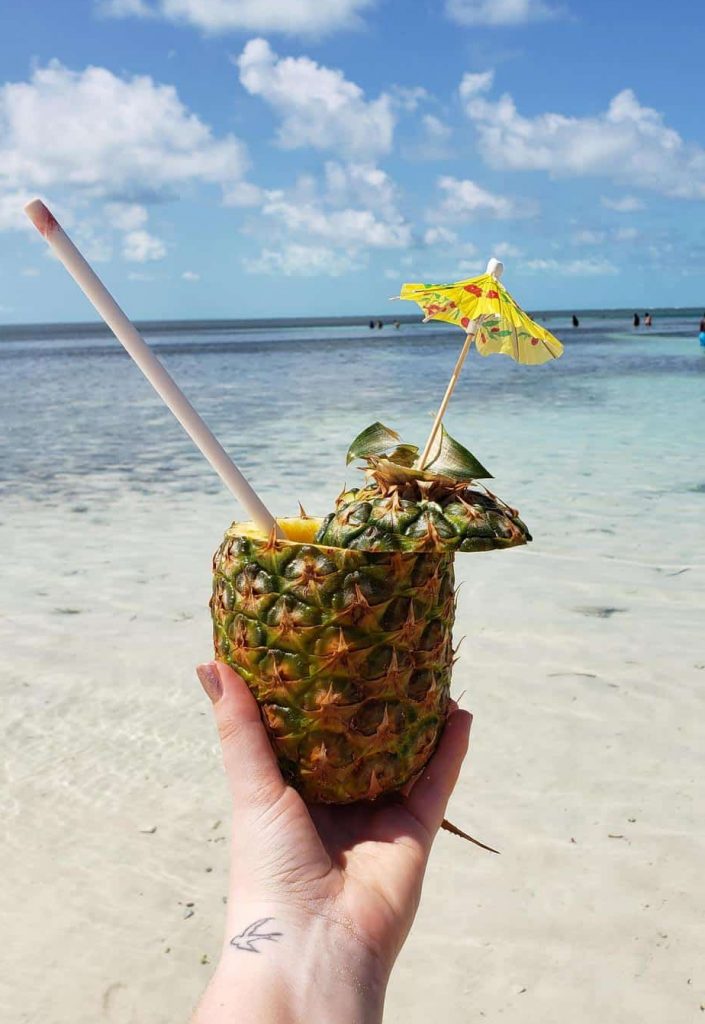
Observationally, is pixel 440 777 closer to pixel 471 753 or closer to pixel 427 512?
pixel 427 512

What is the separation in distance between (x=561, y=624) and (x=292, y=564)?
198 inches

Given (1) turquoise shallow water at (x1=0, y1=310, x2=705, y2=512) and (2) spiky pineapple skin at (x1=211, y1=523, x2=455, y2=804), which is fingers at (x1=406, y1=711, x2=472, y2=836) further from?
(1) turquoise shallow water at (x1=0, y1=310, x2=705, y2=512)

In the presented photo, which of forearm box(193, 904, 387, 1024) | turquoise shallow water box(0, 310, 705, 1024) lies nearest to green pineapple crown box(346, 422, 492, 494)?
forearm box(193, 904, 387, 1024)

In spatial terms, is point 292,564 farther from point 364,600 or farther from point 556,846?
point 556,846

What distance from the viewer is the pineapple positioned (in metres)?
1.95

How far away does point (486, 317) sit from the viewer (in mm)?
2090

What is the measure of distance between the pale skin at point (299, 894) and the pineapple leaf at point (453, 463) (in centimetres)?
A: 70

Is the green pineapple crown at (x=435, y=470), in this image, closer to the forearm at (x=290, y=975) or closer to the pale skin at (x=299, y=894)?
the pale skin at (x=299, y=894)

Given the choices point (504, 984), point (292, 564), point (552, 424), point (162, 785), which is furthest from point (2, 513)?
point (552, 424)

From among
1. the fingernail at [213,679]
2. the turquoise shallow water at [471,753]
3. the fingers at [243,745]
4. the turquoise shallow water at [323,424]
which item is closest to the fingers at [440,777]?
the fingers at [243,745]

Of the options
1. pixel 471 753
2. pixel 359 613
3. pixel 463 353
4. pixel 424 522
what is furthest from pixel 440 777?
pixel 471 753

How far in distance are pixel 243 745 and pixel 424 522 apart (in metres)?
0.70

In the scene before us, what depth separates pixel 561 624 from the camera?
22.1ft

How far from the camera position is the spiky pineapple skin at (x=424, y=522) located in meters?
1.84
